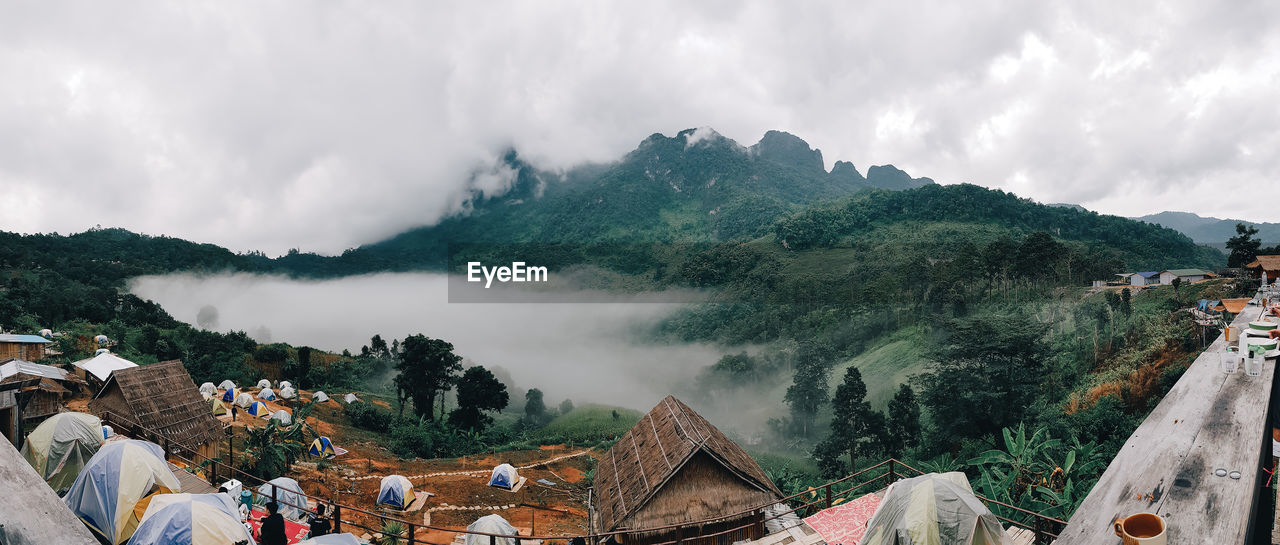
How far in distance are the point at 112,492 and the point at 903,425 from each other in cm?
2932

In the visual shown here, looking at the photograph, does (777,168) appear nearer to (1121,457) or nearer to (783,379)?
(783,379)

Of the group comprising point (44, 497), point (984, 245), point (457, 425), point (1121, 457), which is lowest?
point (457, 425)

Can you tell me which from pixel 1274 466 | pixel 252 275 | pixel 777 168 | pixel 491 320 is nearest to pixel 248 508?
pixel 1274 466

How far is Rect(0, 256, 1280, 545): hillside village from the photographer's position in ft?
21.5

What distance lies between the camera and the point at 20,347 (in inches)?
1108

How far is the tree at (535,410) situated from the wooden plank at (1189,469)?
45.9m

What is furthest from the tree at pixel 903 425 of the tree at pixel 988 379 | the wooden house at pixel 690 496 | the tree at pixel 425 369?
the tree at pixel 425 369

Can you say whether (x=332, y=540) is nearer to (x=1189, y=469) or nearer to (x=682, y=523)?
(x=682, y=523)

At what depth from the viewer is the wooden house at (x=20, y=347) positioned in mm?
27359

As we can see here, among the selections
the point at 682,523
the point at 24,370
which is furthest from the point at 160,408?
the point at 682,523

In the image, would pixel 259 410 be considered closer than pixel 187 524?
No

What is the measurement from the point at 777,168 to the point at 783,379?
79.0m

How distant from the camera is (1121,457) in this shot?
463cm

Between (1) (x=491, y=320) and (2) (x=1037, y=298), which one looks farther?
(1) (x=491, y=320)
